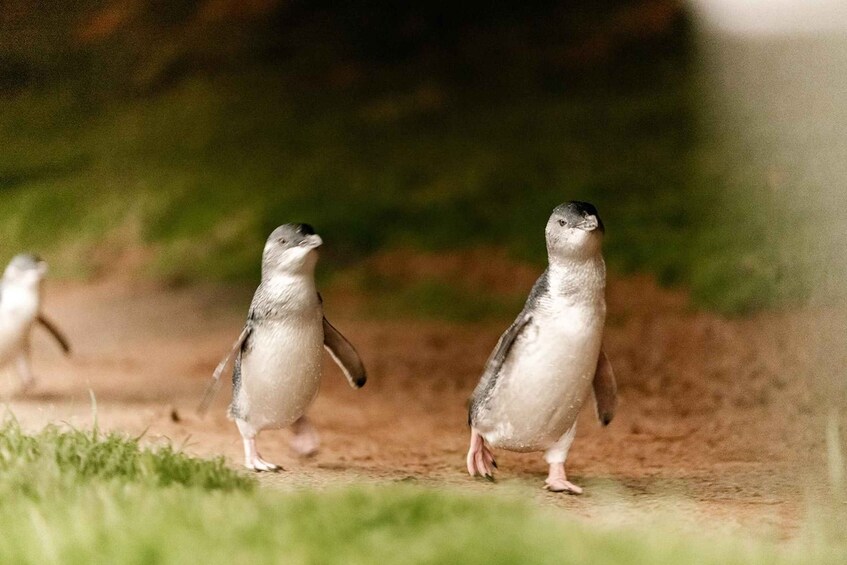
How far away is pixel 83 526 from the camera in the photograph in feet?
4.29

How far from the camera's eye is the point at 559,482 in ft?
5.76

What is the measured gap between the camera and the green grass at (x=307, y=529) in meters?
1.24

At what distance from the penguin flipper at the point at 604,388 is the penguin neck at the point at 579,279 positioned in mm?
185

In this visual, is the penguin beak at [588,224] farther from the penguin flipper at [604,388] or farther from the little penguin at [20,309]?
the little penguin at [20,309]

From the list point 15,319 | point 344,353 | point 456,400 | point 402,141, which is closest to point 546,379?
point 344,353

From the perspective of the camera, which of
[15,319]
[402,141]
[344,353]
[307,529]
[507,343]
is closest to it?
[307,529]

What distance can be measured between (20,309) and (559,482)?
1.67 meters

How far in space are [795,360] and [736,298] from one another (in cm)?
55

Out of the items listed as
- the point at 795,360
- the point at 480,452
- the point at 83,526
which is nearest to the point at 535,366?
the point at 480,452

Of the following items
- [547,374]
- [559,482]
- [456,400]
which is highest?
[547,374]

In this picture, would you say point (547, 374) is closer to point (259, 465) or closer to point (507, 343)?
point (507, 343)

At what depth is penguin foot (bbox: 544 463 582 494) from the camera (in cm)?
174

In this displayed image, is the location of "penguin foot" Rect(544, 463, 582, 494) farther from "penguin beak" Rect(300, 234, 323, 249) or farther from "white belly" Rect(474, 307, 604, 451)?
"penguin beak" Rect(300, 234, 323, 249)

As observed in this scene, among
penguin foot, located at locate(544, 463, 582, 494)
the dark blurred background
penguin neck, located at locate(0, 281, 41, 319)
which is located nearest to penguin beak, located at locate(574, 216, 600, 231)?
penguin foot, located at locate(544, 463, 582, 494)
